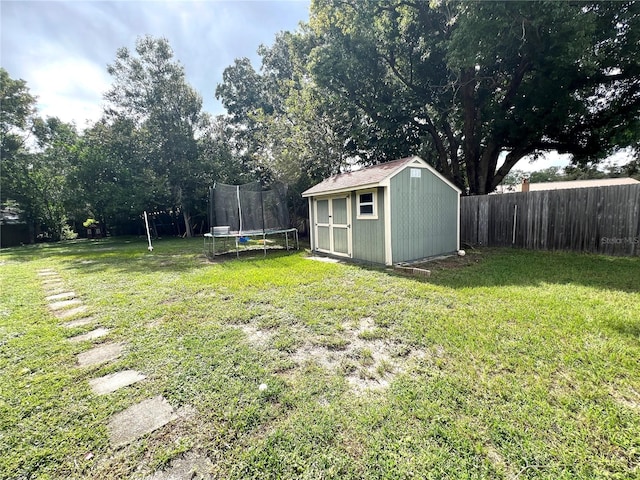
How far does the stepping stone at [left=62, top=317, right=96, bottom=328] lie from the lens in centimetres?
339

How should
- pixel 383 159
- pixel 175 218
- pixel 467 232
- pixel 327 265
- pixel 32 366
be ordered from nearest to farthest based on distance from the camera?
pixel 32 366 < pixel 327 265 < pixel 467 232 < pixel 383 159 < pixel 175 218

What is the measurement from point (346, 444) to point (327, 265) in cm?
493

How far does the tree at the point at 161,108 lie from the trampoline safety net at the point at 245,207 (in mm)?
8710

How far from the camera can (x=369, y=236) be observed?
646 centimetres

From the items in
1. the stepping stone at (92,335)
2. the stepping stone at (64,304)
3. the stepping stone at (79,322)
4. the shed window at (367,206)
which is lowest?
the stepping stone at (92,335)

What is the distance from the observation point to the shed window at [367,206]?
6.21 metres

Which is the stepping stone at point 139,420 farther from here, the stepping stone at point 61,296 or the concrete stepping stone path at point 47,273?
the concrete stepping stone path at point 47,273

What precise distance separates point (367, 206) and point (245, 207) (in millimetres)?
4143

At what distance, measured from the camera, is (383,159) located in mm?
12539

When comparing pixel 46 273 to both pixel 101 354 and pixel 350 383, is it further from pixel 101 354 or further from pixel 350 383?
pixel 350 383

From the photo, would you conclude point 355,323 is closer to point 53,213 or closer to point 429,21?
point 429,21

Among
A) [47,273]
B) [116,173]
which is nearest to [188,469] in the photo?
[47,273]

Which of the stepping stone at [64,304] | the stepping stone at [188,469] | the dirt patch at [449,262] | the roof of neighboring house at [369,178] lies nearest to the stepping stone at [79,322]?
the stepping stone at [64,304]

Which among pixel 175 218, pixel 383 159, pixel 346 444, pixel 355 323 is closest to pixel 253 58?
pixel 175 218
